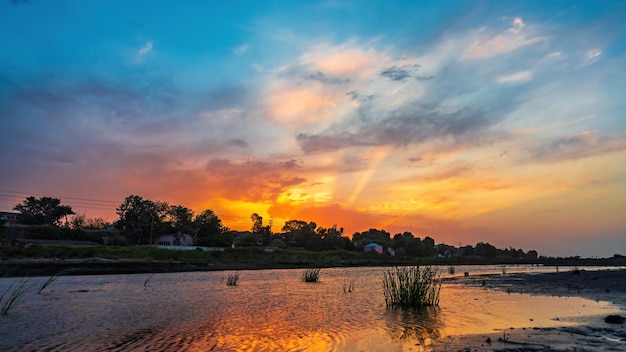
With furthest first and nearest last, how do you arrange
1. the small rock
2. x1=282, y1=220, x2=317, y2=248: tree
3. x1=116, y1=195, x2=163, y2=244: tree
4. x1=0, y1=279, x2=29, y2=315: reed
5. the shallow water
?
1. x1=282, y1=220, x2=317, y2=248: tree
2. x1=116, y1=195, x2=163, y2=244: tree
3. x1=0, y1=279, x2=29, y2=315: reed
4. the small rock
5. the shallow water

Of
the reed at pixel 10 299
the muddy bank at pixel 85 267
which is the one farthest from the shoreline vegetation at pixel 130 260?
the reed at pixel 10 299

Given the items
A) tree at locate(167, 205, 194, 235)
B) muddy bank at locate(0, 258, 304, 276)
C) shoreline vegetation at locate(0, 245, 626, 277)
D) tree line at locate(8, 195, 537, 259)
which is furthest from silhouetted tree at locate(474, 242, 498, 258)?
muddy bank at locate(0, 258, 304, 276)

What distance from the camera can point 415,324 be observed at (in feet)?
41.8

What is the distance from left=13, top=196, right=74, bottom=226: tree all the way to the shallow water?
327ft

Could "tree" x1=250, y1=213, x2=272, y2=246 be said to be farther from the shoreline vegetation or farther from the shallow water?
the shallow water

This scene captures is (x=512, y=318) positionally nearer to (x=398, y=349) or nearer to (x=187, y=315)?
(x=398, y=349)

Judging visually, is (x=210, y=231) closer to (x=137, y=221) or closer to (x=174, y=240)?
(x=174, y=240)

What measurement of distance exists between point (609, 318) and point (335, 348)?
28.1 ft

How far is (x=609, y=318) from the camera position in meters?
11.8

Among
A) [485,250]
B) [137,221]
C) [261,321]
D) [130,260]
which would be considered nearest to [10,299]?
[261,321]

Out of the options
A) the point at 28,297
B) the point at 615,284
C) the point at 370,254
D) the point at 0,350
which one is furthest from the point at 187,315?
the point at 370,254

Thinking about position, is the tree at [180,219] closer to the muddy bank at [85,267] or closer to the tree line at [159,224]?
the tree line at [159,224]

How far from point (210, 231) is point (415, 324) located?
343ft

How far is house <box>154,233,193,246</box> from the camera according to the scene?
10581cm
